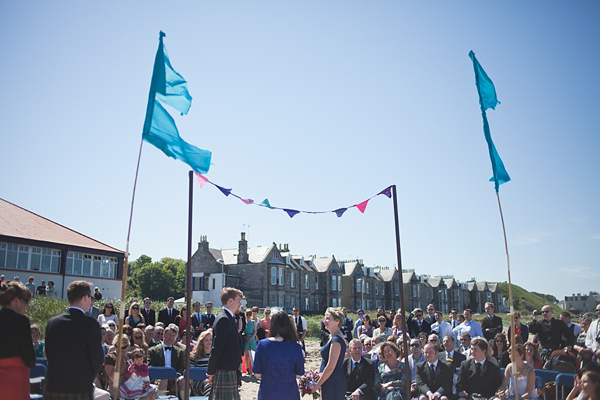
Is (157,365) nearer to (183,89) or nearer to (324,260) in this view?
(183,89)

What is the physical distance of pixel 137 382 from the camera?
770cm

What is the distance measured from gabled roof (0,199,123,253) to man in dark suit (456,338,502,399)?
2883 cm

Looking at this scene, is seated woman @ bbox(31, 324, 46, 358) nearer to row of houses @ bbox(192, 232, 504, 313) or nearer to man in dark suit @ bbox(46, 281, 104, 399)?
man in dark suit @ bbox(46, 281, 104, 399)

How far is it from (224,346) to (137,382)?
2.37 m

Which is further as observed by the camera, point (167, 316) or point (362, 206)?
point (167, 316)

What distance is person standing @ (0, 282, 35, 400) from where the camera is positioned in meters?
5.01

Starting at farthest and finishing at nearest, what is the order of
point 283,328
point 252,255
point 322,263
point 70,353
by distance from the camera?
point 322,263 < point 252,255 < point 283,328 < point 70,353

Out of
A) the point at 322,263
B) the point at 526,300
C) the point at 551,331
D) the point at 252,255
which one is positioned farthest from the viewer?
the point at 526,300

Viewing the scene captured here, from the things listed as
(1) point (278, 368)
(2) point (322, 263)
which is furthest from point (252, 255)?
(1) point (278, 368)

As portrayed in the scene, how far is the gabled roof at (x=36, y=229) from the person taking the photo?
3085cm

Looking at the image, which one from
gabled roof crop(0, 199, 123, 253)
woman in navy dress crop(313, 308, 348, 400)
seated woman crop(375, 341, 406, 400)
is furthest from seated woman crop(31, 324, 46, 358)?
gabled roof crop(0, 199, 123, 253)

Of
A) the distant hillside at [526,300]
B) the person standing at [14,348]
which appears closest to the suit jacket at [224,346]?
the person standing at [14,348]

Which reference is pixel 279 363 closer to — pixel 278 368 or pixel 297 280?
pixel 278 368

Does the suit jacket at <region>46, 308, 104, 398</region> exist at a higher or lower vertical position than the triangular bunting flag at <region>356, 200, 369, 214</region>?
lower
